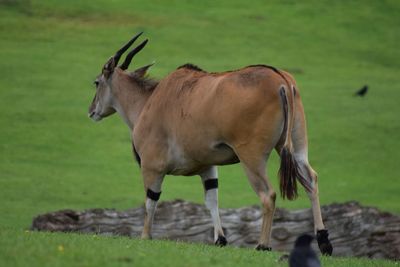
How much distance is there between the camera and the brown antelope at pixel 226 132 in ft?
39.1

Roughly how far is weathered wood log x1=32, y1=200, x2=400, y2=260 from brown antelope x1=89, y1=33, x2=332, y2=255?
5.53ft

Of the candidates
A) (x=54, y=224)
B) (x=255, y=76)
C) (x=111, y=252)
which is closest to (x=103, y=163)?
(x=54, y=224)

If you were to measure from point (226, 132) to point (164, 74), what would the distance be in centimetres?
1802

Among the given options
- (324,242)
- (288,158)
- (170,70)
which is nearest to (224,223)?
(324,242)

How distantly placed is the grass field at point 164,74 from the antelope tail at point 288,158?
0.83m

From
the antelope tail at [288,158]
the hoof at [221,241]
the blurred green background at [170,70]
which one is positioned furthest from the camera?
the blurred green background at [170,70]

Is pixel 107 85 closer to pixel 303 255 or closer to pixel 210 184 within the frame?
pixel 210 184

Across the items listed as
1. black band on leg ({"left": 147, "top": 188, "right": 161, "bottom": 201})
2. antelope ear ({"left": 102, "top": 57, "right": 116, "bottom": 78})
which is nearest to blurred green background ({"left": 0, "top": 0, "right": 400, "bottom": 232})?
antelope ear ({"left": 102, "top": 57, "right": 116, "bottom": 78})

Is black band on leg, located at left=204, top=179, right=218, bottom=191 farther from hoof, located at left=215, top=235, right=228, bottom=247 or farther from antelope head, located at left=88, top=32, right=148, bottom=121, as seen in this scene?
antelope head, located at left=88, top=32, right=148, bottom=121

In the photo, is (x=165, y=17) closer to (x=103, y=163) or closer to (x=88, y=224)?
(x=103, y=163)

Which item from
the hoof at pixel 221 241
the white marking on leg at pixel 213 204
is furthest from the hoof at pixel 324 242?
the white marking on leg at pixel 213 204

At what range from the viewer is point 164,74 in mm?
30125

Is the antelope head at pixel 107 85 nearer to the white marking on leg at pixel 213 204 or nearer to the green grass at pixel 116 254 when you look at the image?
the white marking on leg at pixel 213 204

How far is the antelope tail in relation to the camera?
38.4ft
